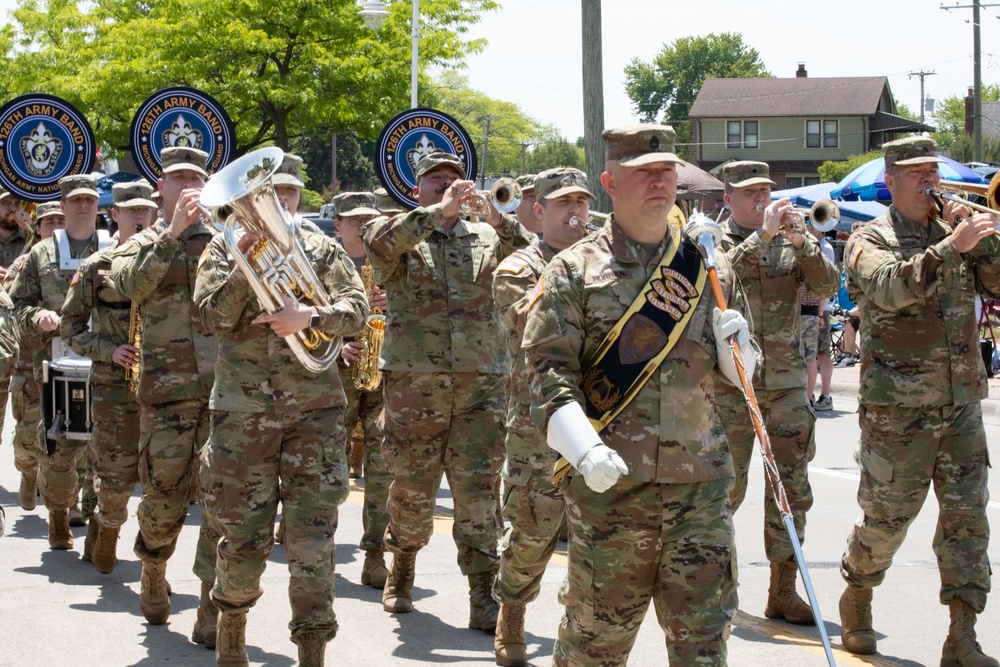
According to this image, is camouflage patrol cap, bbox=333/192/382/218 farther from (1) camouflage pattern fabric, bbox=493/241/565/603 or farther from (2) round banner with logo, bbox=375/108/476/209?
(1) camouflage pattern fabric, bbox=493/241/565/603

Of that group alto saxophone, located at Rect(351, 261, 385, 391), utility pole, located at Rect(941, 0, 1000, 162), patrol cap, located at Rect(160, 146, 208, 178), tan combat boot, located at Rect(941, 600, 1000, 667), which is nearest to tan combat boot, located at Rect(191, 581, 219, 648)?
patrol cap, located at Rect(160, 146, 208, 178)

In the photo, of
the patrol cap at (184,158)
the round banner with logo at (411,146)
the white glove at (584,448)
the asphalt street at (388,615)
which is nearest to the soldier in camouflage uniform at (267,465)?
the asphalt street at (388,615)

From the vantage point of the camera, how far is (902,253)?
6363mm

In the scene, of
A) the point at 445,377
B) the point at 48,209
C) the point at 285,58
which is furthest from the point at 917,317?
the point at 285,58

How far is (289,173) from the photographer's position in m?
7.66

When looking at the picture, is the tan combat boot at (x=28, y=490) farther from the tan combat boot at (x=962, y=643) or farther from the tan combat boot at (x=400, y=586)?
the tan combat boot at (x=962, y=643)

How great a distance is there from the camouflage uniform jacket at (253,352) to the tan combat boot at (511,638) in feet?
4.15

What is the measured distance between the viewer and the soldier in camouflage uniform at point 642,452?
4461 millimetres

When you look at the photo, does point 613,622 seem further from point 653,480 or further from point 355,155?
point 355,155

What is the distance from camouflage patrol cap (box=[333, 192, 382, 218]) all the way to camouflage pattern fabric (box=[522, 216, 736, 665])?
5910mm

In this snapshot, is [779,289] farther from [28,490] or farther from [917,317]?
[28,490]

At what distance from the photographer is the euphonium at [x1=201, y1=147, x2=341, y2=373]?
5.65m

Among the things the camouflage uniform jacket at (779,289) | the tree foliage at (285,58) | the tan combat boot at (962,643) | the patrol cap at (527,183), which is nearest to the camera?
the tan combat boot at (962,643)

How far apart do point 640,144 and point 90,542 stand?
210 inches
